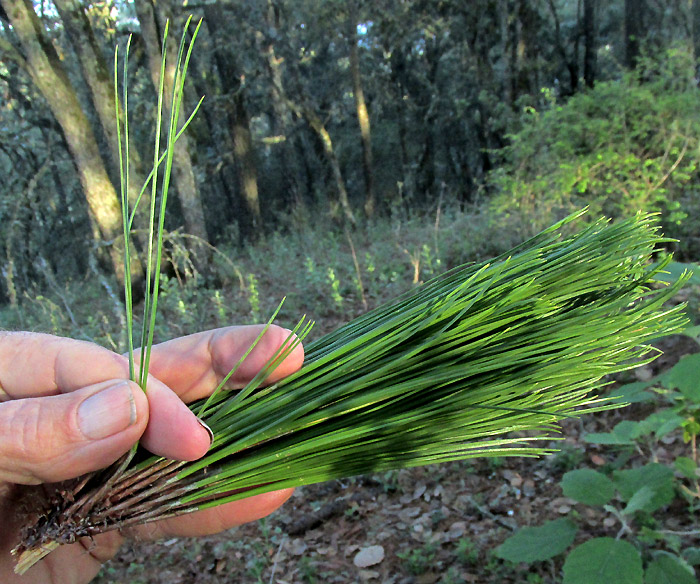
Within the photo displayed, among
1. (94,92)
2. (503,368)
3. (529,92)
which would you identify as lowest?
(503,368)

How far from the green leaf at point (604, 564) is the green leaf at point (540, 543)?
0.16 metres

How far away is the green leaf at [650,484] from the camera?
1.72m

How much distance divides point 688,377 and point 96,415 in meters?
1.71

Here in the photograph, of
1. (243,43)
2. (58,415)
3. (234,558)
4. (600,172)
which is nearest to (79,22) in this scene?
(243,43)

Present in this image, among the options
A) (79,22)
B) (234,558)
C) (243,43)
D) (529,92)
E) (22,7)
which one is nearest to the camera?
(234,558)

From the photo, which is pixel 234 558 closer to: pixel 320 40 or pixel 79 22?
pixel 79 22

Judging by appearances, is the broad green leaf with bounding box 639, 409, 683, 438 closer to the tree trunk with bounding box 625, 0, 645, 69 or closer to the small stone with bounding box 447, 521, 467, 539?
the small stone with bounding box 447, 521, 467, 539

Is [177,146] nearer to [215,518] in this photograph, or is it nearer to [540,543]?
[215,518]

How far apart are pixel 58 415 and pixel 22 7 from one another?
292 inches

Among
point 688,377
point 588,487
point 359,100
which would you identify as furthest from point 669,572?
point 359,100

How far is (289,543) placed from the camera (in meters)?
2.81

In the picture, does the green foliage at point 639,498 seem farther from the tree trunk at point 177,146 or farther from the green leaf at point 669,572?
the tree trunk at point 177,146

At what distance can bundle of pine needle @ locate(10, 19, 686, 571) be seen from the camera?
43.1 inches

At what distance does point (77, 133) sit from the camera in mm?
6820
